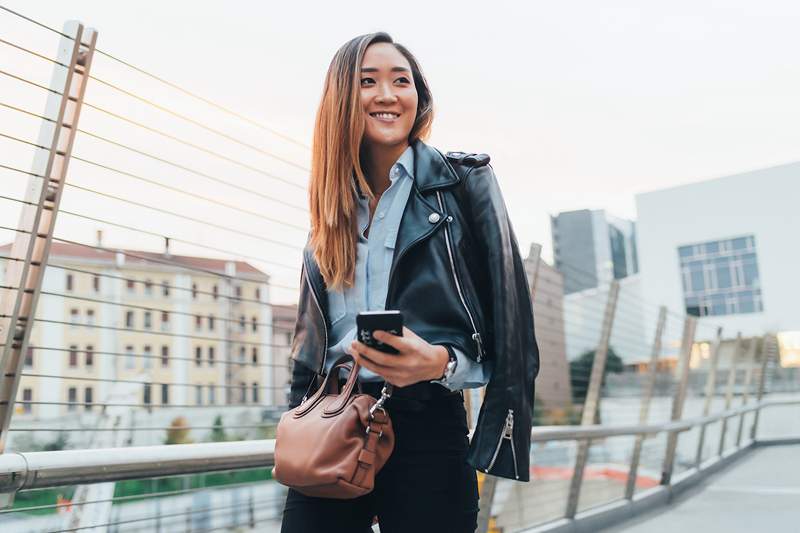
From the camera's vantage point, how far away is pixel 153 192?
2.77 meters

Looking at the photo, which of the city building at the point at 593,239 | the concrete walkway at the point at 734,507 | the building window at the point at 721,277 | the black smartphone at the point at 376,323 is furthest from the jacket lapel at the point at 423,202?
the city building at the point at 593,239

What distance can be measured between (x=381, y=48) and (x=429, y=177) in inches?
12.4

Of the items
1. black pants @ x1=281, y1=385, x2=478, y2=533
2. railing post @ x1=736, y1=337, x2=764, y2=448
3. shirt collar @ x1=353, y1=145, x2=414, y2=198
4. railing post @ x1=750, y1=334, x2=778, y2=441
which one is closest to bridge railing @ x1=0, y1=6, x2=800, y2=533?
black pants @ x1=281, y1=385, x2=478, y2=533

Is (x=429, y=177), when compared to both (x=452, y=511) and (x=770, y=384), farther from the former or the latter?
(x=770, y=384)

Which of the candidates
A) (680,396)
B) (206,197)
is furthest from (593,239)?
(206,197)

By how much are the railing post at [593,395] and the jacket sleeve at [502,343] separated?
3.38m

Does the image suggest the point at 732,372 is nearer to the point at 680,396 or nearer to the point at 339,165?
the point at 680,396

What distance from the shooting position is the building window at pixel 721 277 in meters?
34.8

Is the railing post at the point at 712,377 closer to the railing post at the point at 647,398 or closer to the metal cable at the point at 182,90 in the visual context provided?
the railing post at the point at 647,398

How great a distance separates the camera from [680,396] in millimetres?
6848

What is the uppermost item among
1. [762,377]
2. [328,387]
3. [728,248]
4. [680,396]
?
[728,248]

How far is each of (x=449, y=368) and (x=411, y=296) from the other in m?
0.15

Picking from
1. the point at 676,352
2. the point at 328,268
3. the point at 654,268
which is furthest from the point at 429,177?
the point at 654,268

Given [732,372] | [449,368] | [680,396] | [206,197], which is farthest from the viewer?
[732,372]
